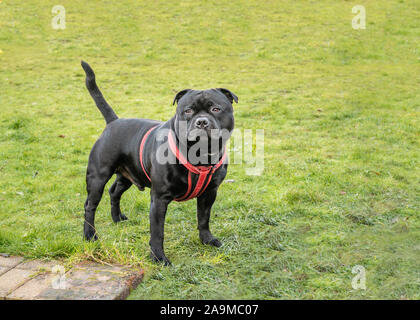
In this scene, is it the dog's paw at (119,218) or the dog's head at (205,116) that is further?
the dog's paw at (119,218)

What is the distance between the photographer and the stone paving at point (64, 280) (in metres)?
3.19

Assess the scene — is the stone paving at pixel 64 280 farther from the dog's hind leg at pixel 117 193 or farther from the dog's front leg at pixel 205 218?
the dog's hind leg at pixel 117 193

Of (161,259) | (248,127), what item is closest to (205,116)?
(161,259)

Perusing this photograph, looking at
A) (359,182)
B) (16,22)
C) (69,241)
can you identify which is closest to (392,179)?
(359,182)

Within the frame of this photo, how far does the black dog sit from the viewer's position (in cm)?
353

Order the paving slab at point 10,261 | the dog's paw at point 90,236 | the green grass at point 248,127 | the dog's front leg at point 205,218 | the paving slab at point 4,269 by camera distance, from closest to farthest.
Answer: the paving slab at point 4,269
the paving slab at point 10,261
the green grass at point 248,127
the dog's front leg at point 205,218
the dog's paw at point 90,236

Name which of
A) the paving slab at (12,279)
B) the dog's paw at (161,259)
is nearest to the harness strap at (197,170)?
the dog's paw at (161,259)

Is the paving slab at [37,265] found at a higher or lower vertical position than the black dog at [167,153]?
lower

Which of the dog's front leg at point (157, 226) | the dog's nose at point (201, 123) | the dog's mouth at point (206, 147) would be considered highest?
the dog's nose at point (201, 123)

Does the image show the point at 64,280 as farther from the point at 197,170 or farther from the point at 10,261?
the point at 197,170

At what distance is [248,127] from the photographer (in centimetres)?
866

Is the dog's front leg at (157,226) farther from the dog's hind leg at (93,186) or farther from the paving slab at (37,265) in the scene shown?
the paving slab at (37,265)

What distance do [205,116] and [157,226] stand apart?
1069 millimetres

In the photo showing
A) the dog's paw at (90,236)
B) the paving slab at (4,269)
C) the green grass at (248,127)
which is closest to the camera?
the paving slab at (4,269)
